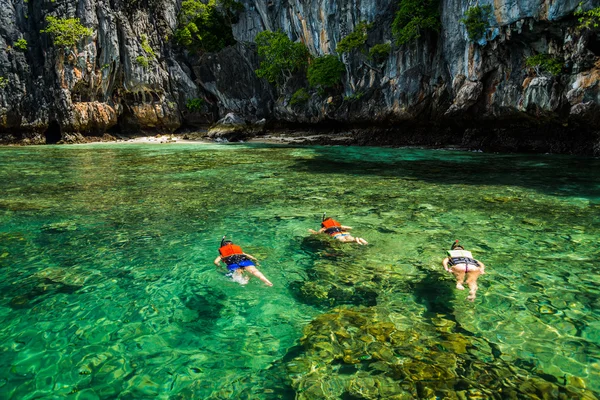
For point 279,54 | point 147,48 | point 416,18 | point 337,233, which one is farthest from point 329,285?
point 147,48

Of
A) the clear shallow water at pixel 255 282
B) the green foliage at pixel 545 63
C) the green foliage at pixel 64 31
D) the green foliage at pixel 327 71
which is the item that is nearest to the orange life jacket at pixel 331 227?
the clear shallow water at pixel 255 282

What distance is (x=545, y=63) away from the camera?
61.9 ft

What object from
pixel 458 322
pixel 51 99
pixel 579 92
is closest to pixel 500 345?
pixel 458 322

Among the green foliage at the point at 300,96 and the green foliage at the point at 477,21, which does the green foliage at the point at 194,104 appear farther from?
the green foliage at the point at 477,21

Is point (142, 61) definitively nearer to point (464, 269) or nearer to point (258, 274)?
point (258, 274)

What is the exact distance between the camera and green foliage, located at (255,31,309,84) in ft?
127

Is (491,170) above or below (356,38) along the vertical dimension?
below

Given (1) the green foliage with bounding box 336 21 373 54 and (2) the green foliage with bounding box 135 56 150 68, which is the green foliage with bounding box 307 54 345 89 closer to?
(1) the green foliage with bounding box 336 21 373 54

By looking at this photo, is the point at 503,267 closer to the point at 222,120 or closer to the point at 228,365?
the point at 228,365

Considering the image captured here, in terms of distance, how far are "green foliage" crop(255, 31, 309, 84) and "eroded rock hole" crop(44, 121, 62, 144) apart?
82.0ft

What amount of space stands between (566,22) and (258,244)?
775 inches

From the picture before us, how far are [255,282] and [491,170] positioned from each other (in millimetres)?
14187

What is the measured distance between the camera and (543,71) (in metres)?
19.5

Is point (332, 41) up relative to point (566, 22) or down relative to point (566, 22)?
up
